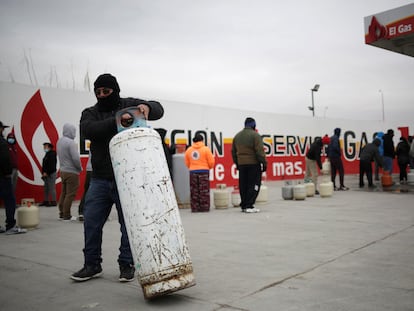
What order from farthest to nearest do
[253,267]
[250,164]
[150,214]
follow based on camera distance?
[250,164], [253,267], [150,214]

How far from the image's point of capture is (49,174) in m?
11.0

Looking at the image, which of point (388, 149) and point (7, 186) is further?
point (388, 149)

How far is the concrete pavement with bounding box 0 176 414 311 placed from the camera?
10.1 feet

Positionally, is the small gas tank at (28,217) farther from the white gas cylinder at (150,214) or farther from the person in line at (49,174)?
the white gas cylinder at (150,214)

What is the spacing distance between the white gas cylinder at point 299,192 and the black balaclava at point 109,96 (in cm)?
760

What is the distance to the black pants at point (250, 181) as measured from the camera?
8.66m

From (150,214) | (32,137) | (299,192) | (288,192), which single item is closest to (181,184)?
(288,192)

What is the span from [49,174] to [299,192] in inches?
253

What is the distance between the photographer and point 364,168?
13.7 m

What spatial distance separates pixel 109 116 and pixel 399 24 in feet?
35.3

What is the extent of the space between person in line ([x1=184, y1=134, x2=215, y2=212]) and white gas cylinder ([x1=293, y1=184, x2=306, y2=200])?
2.67m

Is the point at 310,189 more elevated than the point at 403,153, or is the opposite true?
the point at 403,153

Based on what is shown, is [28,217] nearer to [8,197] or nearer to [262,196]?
[8,197]

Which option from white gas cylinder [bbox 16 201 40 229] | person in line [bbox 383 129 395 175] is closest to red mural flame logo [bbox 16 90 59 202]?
white gas cylinder [bbox 16 201 40 229]
